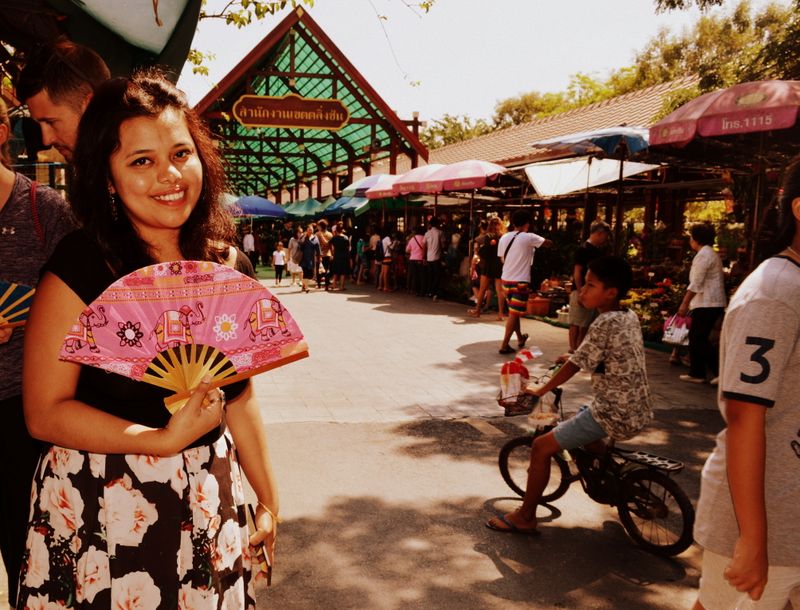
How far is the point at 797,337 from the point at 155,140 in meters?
1.64

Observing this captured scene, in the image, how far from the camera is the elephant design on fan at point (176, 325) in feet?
4.77

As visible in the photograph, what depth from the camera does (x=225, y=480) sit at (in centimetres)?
167

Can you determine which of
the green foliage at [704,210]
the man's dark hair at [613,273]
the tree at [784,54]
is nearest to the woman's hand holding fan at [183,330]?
the man's dark hair at [613,273]

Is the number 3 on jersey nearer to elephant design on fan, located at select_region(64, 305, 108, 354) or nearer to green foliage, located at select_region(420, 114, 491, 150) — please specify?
elephant design on fan, located at select_region(64, 305, 108, 354)

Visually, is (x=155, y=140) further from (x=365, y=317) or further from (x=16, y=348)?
(x=365, y=317)

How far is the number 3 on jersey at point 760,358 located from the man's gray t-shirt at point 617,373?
2.05m

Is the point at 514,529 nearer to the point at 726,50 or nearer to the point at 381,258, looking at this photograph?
the point at 381,258

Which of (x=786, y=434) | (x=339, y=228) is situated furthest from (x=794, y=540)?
(x=339, y=228)

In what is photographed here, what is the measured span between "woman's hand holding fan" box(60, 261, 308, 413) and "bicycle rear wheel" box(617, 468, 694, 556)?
296 cm

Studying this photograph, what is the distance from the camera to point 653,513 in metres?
3.84

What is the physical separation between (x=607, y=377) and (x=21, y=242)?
2881 mm

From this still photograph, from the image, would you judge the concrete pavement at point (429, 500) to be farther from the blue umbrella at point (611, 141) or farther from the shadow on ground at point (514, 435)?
the blue umbrella at point (611, 141)

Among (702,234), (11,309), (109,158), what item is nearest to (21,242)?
(11,309)

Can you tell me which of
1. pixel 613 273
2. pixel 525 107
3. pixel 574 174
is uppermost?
pixel 525 107
